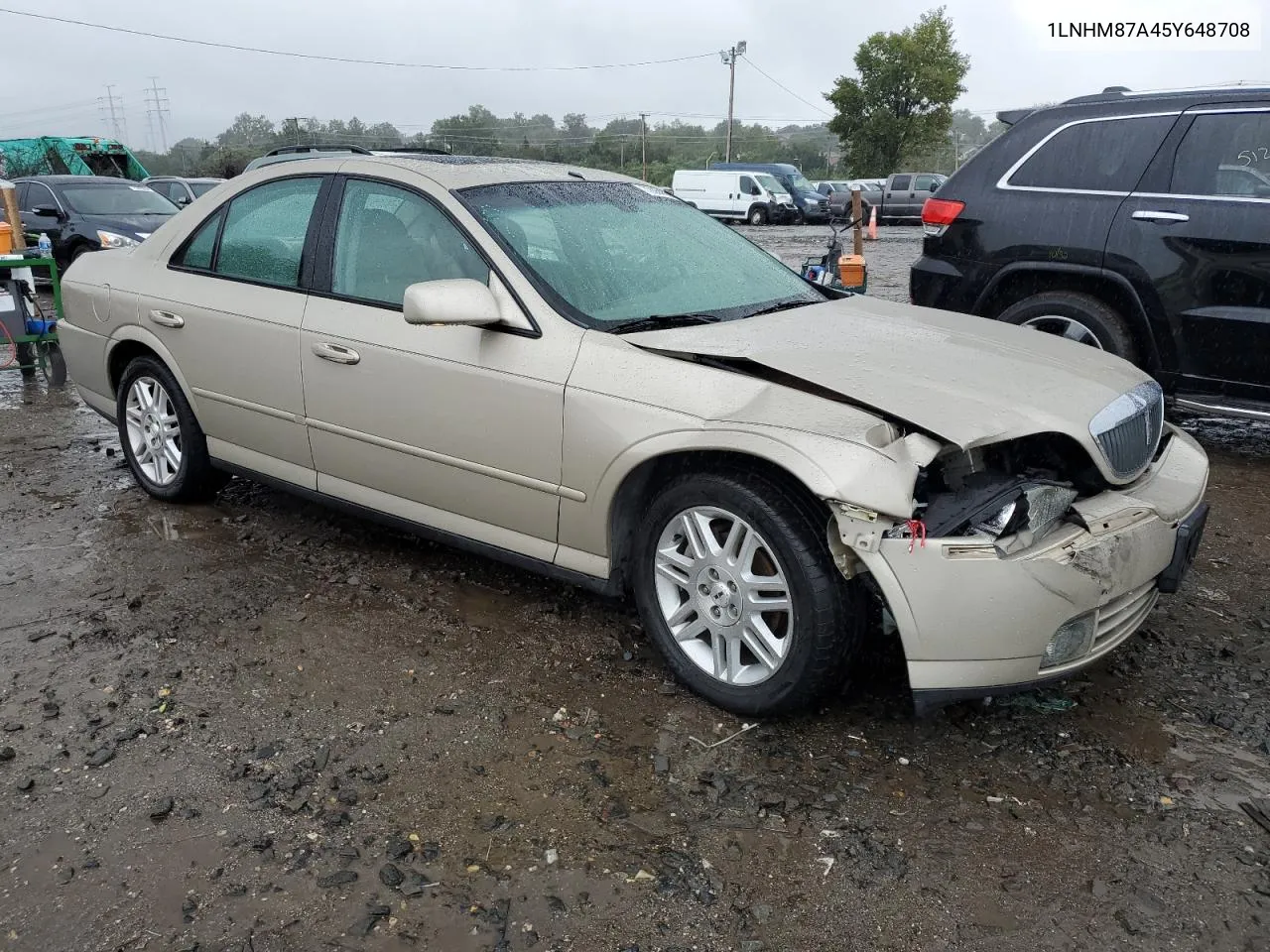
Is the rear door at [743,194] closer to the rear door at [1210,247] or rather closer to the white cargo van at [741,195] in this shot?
the white cargo van at [741,195]

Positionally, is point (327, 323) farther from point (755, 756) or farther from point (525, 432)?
point (755, 756)

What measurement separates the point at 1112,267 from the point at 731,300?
8.95 ft

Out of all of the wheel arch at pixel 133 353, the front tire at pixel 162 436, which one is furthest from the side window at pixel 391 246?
the front tire at pixel 162 436

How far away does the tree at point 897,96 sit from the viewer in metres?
52.7

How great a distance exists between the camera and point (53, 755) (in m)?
2.92

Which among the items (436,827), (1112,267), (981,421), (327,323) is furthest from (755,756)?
(1112,267)

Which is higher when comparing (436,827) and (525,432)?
(525,432)

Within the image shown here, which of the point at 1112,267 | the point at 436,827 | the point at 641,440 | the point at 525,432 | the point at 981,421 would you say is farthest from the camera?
the point at 1112,267

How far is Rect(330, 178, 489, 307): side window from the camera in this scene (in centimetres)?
365

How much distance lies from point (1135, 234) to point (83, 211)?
13063 mm

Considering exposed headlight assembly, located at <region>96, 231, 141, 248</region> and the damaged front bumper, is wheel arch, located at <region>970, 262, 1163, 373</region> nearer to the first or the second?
the damaged front bumper

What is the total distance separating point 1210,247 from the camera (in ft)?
16.8

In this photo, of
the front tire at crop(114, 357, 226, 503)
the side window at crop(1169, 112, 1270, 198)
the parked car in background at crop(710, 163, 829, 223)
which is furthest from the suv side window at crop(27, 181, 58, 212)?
the parked car in background at crop(710, 163, 829, 223)

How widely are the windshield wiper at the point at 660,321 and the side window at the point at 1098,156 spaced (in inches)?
121
